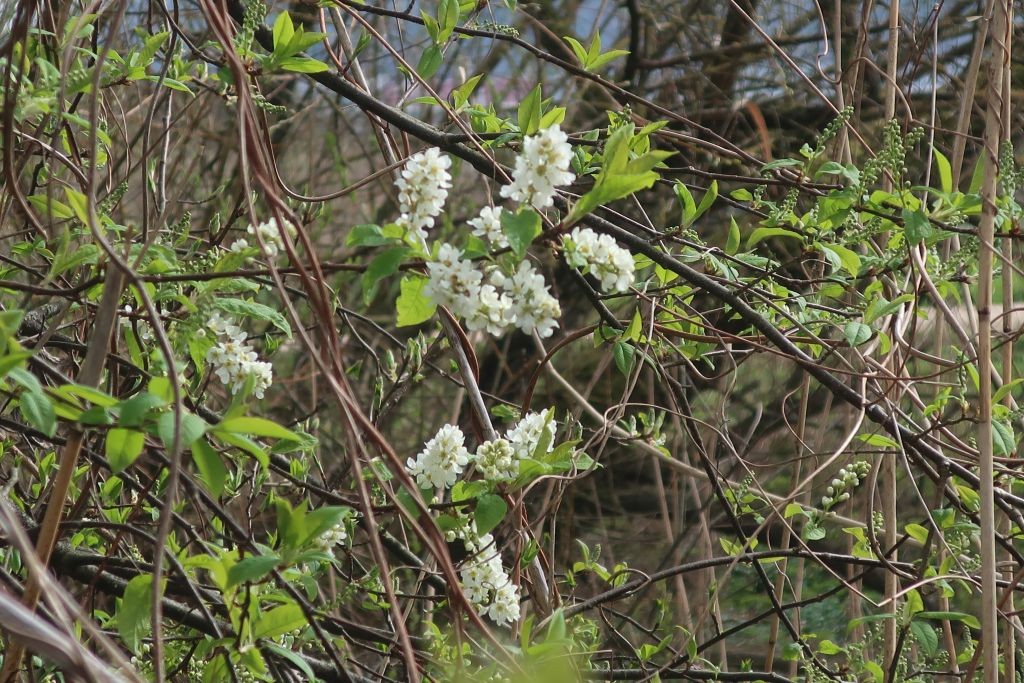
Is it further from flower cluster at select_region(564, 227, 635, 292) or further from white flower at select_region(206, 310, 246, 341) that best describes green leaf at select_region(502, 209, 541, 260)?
white flower at select_region(206, 310, 246, 341)

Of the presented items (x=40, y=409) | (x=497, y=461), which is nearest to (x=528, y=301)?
(x=497, y=461)

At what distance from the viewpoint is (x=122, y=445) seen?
700 mm

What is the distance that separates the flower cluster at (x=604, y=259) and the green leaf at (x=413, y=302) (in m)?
0.13

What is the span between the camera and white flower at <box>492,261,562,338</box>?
2.52 ft

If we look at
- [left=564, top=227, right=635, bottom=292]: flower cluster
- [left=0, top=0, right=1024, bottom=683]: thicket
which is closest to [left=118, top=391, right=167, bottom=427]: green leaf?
[left=0, top=0, right=1024, bottom=683]: thicket

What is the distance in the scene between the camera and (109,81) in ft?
3.84

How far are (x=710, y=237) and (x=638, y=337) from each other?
188cm

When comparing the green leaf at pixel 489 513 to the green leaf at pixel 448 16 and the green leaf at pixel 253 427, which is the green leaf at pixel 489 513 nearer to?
the green leaf at pixel 253 427

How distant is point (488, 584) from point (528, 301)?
1.38ft

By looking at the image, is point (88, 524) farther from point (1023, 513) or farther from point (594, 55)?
point (1023, 513)

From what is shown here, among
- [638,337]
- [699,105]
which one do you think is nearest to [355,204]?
[699,105]

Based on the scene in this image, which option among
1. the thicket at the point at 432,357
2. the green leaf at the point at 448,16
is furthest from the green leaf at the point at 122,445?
the green leaf at the point at 448,16

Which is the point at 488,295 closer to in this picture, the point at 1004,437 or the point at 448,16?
the point at 448,16

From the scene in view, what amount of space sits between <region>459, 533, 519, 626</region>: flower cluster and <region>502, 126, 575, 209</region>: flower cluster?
431mm
